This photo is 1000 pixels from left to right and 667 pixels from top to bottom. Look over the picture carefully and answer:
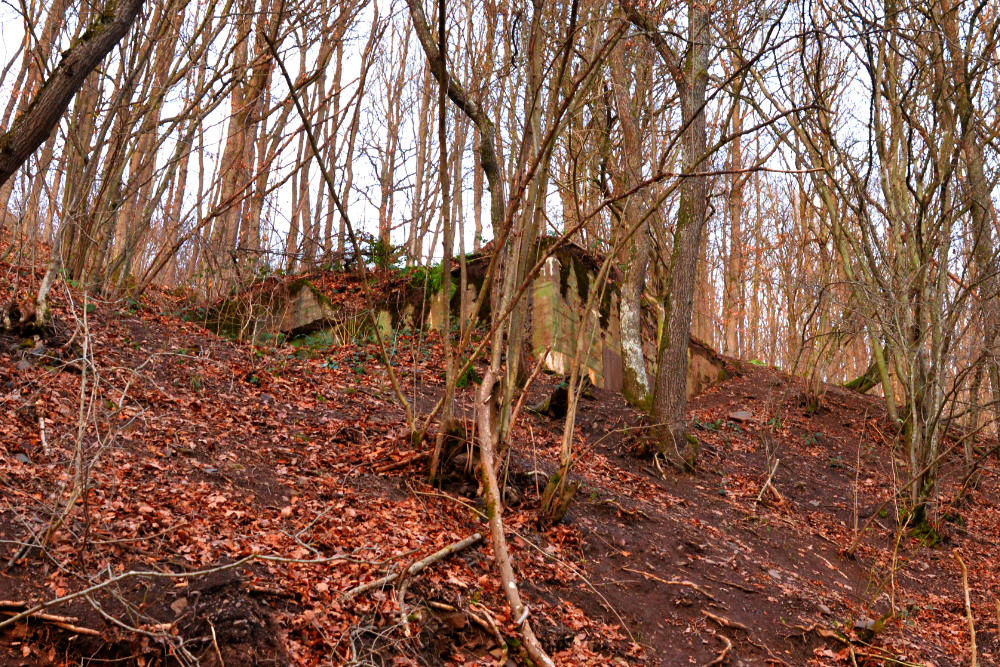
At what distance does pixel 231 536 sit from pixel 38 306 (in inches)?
133

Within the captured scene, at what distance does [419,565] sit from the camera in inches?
166

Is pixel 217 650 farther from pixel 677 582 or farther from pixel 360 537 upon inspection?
pixel 677 582

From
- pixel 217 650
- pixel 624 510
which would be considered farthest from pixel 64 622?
pixel 624 510

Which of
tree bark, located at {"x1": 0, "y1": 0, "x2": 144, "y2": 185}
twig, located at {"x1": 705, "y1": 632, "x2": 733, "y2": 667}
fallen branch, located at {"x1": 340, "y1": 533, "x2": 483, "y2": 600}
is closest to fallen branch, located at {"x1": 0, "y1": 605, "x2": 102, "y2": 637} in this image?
fallen branch, located at {"x1": 340, "y1": 533, "x2": 483, "y2": 600}

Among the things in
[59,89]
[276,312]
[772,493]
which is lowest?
[772,493]

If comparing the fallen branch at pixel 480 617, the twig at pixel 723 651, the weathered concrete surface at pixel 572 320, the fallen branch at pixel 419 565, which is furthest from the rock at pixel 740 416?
the fallen branch at pixel 480 617

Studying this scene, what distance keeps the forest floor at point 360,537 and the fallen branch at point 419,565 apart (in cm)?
6

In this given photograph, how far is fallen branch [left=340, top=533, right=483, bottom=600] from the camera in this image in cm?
389

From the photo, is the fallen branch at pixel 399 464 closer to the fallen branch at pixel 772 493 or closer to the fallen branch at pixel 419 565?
the fallen branch at pixel 419 565

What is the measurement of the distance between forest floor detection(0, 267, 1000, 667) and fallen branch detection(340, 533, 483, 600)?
6 cm

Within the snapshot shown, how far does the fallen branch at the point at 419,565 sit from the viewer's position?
389 centimetres

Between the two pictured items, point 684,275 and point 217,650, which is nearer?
point 217,650

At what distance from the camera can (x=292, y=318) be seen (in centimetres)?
1027

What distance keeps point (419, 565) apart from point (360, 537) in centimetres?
50
